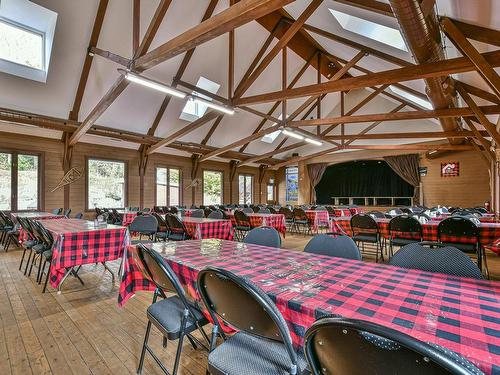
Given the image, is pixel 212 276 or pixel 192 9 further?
pixel 192 9

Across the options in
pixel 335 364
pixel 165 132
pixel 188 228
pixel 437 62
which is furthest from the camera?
pixel 165 132

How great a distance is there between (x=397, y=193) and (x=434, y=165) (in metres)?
2.15

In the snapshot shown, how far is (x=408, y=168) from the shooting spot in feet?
36.7

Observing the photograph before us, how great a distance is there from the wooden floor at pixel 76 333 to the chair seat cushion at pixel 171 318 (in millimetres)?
481

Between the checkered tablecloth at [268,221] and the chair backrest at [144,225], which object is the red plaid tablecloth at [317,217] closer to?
the checkered tablecloth at [268,221]

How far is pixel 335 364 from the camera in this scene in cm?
79

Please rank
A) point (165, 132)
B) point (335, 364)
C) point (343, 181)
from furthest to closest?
point (343, 181) → point (165, 132) → point (335, 364)

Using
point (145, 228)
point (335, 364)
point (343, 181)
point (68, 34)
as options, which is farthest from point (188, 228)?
point (343, 181)

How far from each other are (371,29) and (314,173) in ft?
30.4

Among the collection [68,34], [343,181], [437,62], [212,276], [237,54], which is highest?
[237,54]

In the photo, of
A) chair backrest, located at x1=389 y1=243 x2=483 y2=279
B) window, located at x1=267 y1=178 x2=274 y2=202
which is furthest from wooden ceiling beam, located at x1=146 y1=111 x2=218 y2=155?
window, located at x1=267 y1=178 x2=274 y2=202

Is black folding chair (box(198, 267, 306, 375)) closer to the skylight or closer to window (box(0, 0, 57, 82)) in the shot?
window (box(0, 0, 57, 82))

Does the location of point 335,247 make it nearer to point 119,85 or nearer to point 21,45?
point 119,85

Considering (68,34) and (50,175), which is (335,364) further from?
(50,175)
